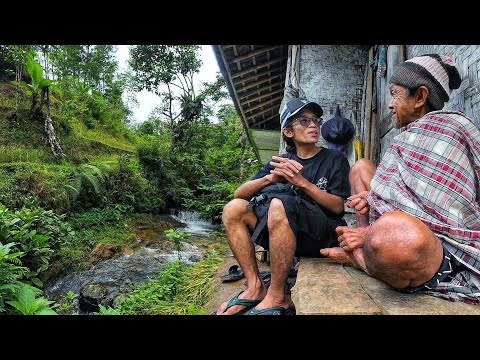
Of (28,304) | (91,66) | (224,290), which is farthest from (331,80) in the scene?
(91,66)

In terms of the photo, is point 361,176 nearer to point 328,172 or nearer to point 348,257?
point 328,172

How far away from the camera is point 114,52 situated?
20891mm

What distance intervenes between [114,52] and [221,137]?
933 cm

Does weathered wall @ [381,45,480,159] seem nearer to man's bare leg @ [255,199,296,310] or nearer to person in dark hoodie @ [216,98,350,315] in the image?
person in dark hoodie @ [216,98,350,315]

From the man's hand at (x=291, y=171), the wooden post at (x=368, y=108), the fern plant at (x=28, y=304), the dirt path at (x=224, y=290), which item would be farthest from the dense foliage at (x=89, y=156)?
the wooden post at (x=368, y=108)

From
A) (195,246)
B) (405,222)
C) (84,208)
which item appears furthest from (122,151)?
(405,222)

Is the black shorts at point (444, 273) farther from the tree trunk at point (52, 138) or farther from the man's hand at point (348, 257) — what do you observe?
the tree trunk at point (52, 138)

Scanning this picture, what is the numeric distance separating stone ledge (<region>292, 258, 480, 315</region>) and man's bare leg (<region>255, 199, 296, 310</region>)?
0.13 metres

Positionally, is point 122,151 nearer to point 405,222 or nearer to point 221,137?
point 221,137

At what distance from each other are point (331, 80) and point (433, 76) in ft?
7.19

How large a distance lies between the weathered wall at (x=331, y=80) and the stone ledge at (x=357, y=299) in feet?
7.67

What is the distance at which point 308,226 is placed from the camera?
2.03 metres

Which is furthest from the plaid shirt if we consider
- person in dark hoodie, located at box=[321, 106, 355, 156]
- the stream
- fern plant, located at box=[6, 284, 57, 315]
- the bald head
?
the stream
